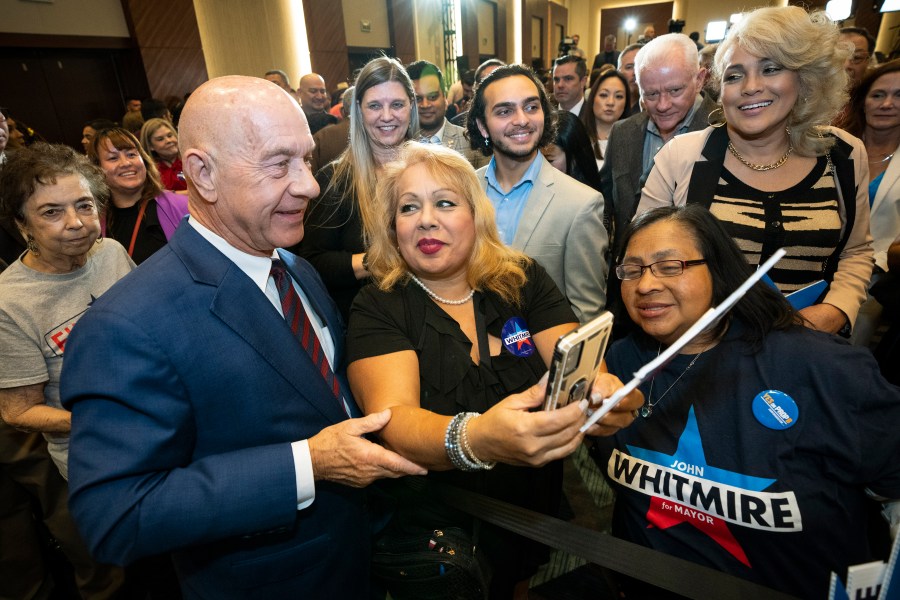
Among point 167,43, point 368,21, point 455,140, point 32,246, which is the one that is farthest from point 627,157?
point 368,21

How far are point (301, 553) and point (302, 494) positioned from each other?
9.8 inches

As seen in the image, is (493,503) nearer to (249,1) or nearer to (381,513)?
(381,513)

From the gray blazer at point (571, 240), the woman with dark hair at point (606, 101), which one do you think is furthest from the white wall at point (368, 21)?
the gray blazer at point (571, 240)

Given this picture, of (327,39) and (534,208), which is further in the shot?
(327,39)

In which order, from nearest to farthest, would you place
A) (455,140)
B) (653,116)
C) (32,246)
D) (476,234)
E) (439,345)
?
(439,345), (476,234), (32,246), (653,116), (455,140)

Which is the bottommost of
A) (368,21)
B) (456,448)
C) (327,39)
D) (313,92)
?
(456,448)

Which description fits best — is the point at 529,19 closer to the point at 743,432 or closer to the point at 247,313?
the point at 743,432

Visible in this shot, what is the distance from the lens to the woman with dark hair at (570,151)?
312 cm

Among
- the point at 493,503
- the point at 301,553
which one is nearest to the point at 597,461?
the point at 493,503

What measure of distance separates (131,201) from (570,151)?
8.92 feet

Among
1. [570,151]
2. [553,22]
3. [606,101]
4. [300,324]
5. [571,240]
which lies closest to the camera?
[300,324]

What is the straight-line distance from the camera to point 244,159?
3.64 ft

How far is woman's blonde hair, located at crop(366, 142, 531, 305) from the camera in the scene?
1607 millimetres

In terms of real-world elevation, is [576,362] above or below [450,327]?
above
